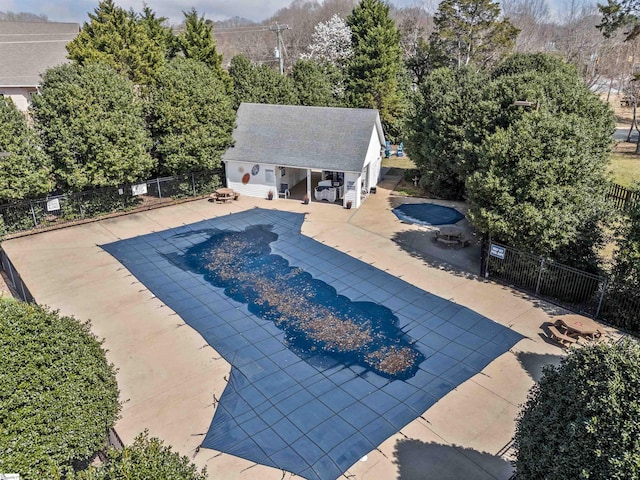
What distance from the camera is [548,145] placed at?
1608 centimetres

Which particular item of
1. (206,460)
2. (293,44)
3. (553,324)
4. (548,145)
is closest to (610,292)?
(553,324)

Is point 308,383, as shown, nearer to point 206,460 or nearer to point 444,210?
point 206,460

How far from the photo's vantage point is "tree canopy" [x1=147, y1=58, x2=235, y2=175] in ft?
81.2

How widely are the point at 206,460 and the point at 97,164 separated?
17.4 metres

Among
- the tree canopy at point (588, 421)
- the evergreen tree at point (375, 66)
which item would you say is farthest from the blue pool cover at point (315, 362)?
the evergreen tree at point (375, 66)

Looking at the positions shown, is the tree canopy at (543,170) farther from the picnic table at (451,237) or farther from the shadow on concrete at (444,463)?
the shadow on concrete at (444,463)

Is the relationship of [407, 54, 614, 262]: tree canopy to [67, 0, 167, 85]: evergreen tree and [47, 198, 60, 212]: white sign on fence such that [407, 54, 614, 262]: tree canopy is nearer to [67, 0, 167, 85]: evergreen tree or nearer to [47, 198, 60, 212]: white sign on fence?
[47, 198, 60, 212]: white sign on fence

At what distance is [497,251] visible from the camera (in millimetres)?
17359

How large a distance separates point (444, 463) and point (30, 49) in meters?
48.3

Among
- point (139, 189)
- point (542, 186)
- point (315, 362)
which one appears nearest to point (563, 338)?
point (542, 186)

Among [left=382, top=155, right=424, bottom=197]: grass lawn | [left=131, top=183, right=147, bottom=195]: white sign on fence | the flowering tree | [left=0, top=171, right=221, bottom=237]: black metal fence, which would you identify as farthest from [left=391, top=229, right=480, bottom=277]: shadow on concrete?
the flowering tree

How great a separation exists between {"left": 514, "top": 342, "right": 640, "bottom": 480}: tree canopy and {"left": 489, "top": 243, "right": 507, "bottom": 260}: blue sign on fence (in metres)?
10.2

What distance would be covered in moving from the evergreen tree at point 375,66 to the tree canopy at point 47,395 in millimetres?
36618

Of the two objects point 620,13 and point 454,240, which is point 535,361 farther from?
point 620,13
